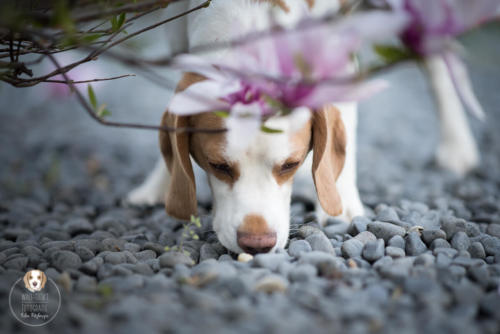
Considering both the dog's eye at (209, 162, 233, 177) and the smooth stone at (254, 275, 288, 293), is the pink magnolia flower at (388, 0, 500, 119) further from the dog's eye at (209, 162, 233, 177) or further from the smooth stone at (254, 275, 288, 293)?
the dog's eye at (209, 162, 233, 177)

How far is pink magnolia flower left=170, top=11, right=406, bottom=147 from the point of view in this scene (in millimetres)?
859

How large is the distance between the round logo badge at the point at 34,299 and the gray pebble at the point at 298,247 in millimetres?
727

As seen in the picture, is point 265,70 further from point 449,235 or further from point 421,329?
point 449,235

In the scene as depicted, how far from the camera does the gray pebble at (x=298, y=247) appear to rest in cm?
152

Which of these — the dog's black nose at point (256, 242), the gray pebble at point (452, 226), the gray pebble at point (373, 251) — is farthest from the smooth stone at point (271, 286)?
the gray pebble at point (452, 226)

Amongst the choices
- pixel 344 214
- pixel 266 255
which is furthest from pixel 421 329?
pixel 344 214

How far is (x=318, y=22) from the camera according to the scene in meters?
0.88

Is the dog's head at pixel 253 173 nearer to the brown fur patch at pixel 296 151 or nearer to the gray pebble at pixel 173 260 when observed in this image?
Answer: the brown fur patch at pixel 296 151

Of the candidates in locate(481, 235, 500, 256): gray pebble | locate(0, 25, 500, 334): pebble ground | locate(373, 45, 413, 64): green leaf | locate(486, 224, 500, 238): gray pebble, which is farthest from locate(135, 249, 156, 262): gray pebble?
locate(486, 224, 500, 238): gray pebble

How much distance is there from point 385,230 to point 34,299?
3.78 ft

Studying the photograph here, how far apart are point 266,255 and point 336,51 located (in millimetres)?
736

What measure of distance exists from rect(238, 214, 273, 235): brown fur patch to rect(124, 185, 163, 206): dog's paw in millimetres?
1133

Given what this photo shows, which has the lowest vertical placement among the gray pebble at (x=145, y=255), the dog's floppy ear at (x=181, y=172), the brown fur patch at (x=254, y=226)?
the gray pebble at (x=145, y=255)

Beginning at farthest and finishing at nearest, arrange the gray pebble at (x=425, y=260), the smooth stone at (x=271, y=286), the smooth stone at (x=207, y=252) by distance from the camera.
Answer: the smooth stone at (x=207, y=252), the gray pebble at (x=425, y=260), the smooth stone at (x=271, y=286)
